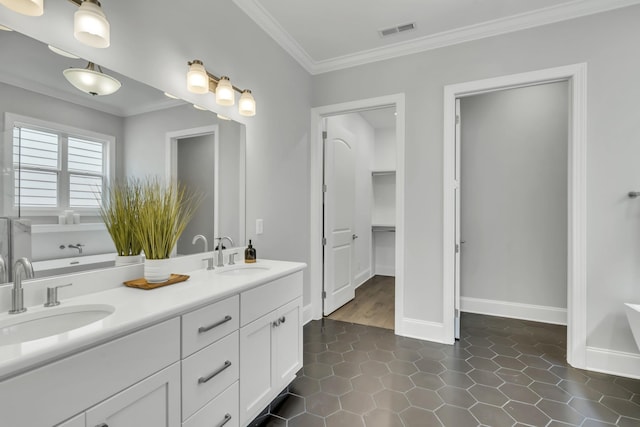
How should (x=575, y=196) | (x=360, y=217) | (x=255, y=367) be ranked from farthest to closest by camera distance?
(x=360, y=217) < (x=575, y=196) < (x=255, y=367)

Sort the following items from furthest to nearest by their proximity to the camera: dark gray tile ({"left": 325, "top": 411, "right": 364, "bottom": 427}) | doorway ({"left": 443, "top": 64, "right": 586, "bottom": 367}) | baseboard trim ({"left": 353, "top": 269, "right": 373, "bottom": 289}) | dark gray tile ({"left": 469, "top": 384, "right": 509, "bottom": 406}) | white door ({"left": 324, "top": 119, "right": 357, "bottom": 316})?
1. baseboard trim ({"left": 353, "top": 269, "right": 373, "bottom": 289})
2. white door ({"left": 324, "top": 119, "right": 357, "bottom": 316})
3. doorway ({"left": 443, "top": 64, "right": 586, "bottom": 367})
4. dark gray tile ({"left": 469, "top": 384, "right": 509, "bottom": 406})
5. dark gray tile ({"left": 325, "top": 411, "right": 364, "bottom": 427})

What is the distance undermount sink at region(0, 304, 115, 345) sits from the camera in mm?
1020

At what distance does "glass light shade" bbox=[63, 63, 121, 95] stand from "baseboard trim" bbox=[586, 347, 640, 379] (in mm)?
3663

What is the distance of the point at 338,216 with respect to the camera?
12.3 ft

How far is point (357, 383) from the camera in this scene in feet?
7.05

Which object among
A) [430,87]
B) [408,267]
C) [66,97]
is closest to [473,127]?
[430,87]

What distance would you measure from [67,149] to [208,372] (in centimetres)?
117

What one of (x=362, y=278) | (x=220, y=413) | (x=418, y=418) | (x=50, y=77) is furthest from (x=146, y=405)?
(x=362, y=278)

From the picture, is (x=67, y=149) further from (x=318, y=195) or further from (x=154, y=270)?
(x=318, y=195)

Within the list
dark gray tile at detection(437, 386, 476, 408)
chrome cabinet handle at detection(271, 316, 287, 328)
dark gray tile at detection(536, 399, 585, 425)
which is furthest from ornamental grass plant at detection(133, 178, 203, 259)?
dark gray tile at detection(536, 399, 585, 425)

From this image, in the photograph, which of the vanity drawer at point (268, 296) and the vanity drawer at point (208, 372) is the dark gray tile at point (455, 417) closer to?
the vanity drawer at point (268, 296)

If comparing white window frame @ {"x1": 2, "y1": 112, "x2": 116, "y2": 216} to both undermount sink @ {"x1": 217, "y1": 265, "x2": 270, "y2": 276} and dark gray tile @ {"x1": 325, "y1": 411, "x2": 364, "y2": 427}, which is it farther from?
dark gray tile @ {"x1": 325, "y1": 411, "x2": 364, "y2": 427}

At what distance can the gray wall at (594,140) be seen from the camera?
2.28m

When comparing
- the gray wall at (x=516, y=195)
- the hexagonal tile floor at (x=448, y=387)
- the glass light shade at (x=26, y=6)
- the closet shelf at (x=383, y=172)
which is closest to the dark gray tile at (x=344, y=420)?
the hexagonal tile floor at (x=448, y=387)
